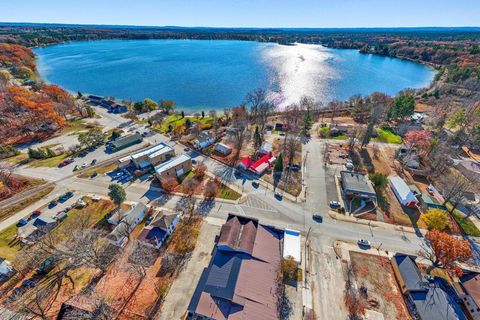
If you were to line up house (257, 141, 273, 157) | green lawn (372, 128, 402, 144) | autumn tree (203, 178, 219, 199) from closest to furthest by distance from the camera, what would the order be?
1. autumn tree (203, 178, 219, 199)
2. house (257, 141, 273, 157)
3. green lawn (372, 128, 402, 144)

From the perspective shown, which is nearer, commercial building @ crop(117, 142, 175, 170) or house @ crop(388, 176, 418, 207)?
house @ crop(388, 176, 418, 207)

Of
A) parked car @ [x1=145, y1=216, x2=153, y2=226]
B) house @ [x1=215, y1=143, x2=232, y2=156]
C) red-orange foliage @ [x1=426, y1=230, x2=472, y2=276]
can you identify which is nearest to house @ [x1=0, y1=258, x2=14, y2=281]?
parked car @ [x1=145, y1=216, x2=153, y2=226]

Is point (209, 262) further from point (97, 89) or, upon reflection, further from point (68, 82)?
point (68, 82)

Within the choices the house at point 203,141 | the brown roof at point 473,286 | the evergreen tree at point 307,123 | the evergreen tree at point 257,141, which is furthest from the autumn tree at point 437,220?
the house at point 203,141

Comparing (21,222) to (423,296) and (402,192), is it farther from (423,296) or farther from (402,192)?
(402,192)

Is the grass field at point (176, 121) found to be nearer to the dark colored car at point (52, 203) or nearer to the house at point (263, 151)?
the house at point (263, 151)

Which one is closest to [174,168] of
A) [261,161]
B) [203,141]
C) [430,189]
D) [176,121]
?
[203,141]

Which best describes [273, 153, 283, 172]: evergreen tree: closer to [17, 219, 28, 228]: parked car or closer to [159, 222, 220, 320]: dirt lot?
[159, 222, 220, 320]: dirt lot
